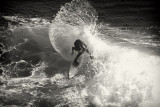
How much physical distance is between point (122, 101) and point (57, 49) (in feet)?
22.9

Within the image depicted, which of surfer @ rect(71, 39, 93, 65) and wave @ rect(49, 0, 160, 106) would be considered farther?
surfer @ rect(71, 39, 93, 65)

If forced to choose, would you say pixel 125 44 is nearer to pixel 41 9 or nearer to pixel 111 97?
pixel 111 97

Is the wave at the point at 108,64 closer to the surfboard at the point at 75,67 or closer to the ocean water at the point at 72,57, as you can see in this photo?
the ocean water at the point at 72,57

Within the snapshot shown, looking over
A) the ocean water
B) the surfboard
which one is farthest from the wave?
the surfboard

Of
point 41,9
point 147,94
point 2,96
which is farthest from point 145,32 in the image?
point 2,96

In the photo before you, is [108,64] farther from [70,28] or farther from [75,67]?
[70,28]

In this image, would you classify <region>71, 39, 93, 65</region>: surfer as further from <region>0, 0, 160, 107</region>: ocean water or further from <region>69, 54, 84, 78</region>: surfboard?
<region>0, 0, 160, 107</region>: ocean water

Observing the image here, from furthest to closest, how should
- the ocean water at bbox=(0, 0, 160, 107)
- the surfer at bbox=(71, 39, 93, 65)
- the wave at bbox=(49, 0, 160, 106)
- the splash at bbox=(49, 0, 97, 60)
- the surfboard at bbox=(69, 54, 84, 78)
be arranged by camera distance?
the splash at bbox=(49, 0, 97, 60), the surfer at bbox=(71, 39, 93, 65), the surfboard at bbox=(69, 54, 84, 78), the wave at bbox=(49, 0, 160, 106), the ocean water at bbox=(0, 0, 160, 107)

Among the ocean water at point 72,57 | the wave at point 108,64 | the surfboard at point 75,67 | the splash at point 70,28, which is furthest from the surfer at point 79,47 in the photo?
the splash at point 70,28

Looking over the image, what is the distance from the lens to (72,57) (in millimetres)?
15766

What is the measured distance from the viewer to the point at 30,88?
12375mm

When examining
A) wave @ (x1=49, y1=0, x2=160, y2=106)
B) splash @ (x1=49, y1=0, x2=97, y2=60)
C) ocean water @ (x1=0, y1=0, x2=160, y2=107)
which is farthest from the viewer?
splash @ (x1=49, y1=0, x2=97, y2=60)

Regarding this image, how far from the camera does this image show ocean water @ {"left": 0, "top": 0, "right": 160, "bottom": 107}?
39.7 ft

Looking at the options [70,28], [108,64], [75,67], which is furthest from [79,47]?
[70,28]
